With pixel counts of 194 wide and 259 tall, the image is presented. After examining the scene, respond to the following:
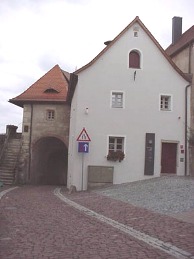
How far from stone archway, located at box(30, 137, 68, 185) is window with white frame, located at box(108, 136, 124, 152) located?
9893 millimetres

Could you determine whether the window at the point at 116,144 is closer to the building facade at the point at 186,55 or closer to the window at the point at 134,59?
the building facade at the point at 186,55

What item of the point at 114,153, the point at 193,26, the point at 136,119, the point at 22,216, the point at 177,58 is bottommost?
the point at 22,216

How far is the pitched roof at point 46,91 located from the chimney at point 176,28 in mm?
9205

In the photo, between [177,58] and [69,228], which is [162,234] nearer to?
[69,228]

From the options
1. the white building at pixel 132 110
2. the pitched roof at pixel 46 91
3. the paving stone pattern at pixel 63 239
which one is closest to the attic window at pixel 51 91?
the pitched roof at pixel 46 91

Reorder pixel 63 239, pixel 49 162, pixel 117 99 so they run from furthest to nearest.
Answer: pixel 49 162 < pixel 117 99 < pixel 63 239

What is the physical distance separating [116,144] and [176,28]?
13132mm

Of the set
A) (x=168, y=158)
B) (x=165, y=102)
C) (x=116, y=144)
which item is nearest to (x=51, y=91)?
(x=116, y=144)

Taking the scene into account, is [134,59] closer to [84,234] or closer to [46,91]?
[46,91]

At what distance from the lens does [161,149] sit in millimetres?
22766

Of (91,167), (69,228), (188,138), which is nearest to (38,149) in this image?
(91,167)

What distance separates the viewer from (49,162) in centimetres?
3700

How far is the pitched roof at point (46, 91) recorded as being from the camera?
30625mm

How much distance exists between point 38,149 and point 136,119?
11.7 metres
